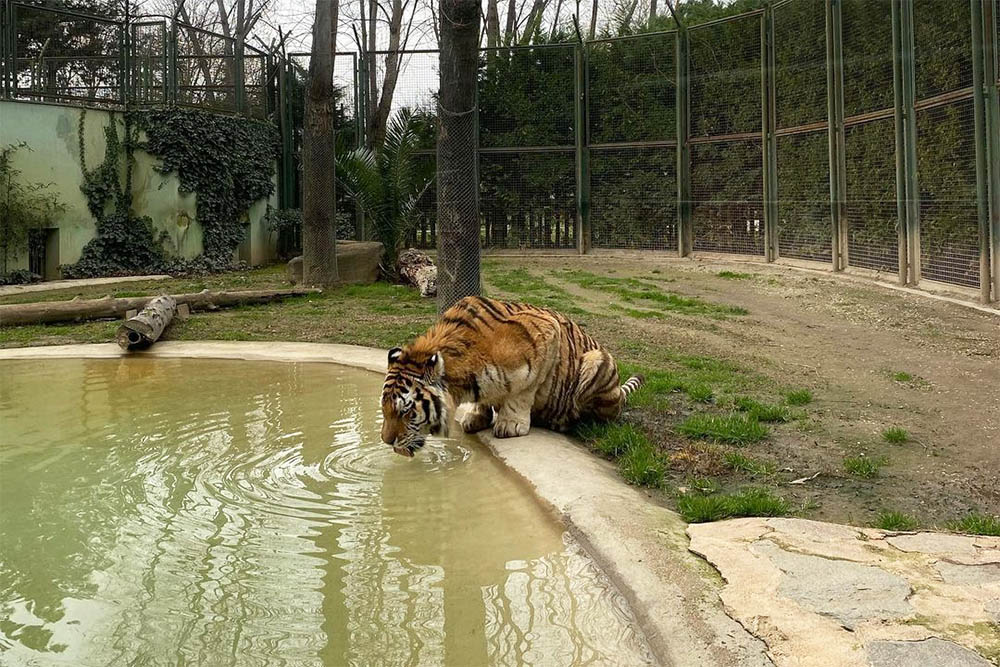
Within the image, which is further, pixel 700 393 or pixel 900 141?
pixel 900 141

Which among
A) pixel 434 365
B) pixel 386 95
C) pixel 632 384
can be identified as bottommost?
pixel 632 384

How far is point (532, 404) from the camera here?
572 centimetres

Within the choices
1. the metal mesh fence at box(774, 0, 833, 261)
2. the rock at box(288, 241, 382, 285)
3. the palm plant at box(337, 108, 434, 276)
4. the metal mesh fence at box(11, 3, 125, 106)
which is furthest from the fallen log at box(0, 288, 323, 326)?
the metal mesh fence at box(774, 0, 833, 261)

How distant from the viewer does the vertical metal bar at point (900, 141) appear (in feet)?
37.3

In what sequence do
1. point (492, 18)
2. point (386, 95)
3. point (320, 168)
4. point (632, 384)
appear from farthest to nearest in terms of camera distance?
point (492, 18), point (386, 95), point (320, 168), point (632, 384)

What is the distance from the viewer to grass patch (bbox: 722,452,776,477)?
4861 mm

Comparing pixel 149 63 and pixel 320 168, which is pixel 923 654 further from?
pixel 149 63

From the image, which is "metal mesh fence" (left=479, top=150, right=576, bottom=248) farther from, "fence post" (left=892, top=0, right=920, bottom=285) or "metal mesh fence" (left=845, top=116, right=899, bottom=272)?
"fence post" (left=892, top=0, right=920, bottom=285)

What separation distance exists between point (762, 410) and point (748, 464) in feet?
3.44

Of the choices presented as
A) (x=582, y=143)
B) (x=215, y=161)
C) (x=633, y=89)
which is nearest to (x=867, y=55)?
(x=633, y=89)

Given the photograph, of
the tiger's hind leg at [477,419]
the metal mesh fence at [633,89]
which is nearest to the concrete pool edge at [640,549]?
the tiger's hind leg at [477,419]

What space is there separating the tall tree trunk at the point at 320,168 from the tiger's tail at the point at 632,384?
769cm

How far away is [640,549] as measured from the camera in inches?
145

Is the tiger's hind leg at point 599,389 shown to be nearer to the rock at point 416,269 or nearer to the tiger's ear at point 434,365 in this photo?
the tiger's ear at point 434,365
